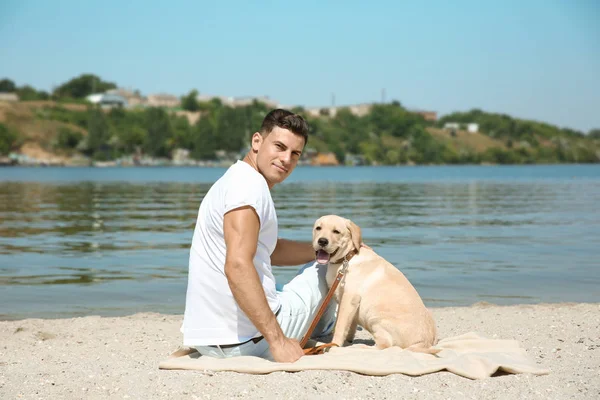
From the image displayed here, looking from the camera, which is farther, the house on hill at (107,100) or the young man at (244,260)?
the house on hill at (107,100)

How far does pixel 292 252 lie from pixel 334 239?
555 mm

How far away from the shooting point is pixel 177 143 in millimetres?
155125

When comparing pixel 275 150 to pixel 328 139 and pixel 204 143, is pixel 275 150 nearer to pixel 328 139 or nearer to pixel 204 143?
pixel 204 143

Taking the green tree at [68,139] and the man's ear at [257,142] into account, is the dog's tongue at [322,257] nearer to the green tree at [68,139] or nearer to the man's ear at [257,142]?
the man's ear at [257,142]

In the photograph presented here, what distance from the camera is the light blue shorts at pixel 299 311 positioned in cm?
505

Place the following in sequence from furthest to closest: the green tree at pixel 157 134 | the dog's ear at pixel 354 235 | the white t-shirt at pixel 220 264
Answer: the green tree at pixel 157 134, the dog's ear at pixel 354 235, the white t-shirt at pixel 220 264

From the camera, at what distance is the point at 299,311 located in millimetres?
5418

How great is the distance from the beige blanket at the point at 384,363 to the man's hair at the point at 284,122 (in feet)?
5.30

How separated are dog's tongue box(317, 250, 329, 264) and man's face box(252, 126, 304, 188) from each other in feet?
3.28

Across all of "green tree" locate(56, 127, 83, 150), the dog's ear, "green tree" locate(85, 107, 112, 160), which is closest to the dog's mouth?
the dog's ear

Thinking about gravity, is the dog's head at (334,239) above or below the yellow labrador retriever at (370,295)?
above

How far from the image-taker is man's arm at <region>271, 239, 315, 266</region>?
606 cm

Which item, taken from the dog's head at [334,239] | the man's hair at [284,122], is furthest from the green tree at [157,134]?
the man's hair at [284,122]

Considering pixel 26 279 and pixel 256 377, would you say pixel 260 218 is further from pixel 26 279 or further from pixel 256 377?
pixel 26 279
